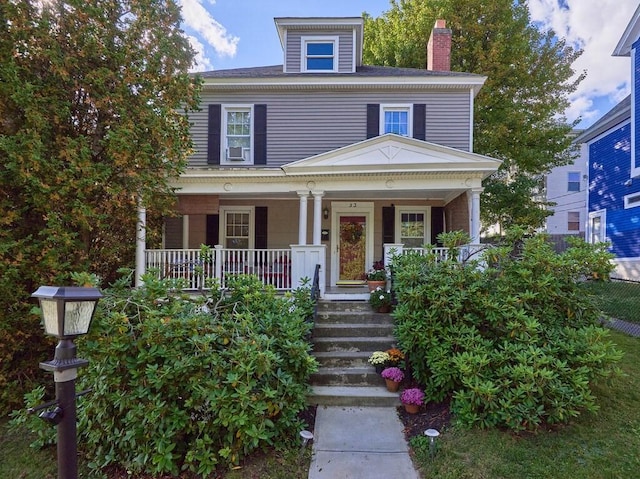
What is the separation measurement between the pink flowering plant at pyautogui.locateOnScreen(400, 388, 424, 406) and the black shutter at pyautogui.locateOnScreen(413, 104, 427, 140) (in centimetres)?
671

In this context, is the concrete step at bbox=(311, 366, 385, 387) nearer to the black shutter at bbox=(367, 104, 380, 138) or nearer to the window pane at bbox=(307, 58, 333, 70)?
→ the black shutter at bbox=(367, 104, 380, 138)

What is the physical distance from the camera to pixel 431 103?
9.27m

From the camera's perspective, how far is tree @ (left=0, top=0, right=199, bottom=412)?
4.54 metres

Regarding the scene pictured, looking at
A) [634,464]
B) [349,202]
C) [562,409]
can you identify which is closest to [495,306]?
[562,409]

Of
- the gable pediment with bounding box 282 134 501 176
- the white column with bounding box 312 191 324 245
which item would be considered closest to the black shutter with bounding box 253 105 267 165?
the gable pediment with bounding box 282 134 501 176

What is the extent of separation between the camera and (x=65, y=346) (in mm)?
2051

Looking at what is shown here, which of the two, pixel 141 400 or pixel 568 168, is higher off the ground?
pixel 568 168

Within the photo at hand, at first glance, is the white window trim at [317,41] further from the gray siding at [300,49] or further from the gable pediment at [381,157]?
the gable pediment at [381,157]

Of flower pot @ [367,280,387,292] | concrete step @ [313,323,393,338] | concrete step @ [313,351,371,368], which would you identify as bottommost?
concrete step @ [313,351,371,368]

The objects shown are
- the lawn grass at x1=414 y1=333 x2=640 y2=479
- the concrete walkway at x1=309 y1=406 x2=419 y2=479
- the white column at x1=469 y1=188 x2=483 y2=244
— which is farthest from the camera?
the white column at x1=469 y1=188 x2=483 y2=244

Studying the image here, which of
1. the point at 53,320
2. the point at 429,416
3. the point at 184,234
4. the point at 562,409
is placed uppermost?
the point at 184,234

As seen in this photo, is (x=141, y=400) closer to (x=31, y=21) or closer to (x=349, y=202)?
(x=31, y=21)

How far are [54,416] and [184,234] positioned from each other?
26.6 feet

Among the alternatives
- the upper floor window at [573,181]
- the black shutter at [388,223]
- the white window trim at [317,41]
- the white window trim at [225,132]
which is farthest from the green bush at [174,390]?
the upper floor window at [573,181]
